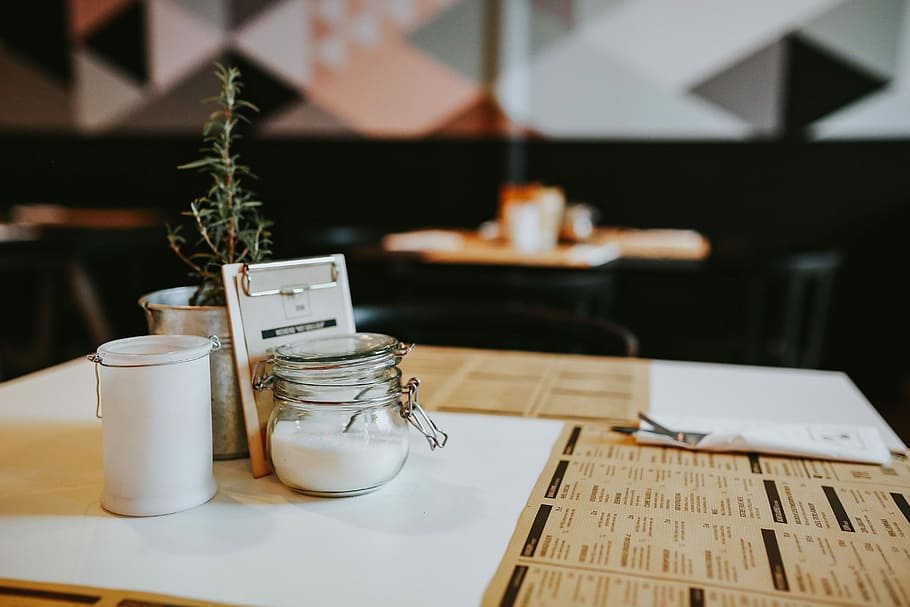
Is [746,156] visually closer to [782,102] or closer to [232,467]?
[782,102]

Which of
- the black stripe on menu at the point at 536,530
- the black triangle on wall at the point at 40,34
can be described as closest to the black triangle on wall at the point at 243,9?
the black triangle on wall at the point at 40,34

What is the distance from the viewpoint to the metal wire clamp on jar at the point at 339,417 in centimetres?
76

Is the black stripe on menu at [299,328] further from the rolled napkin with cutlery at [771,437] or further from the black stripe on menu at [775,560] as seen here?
the black stripe on menu at [775,560]

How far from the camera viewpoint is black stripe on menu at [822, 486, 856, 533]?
2.41ft

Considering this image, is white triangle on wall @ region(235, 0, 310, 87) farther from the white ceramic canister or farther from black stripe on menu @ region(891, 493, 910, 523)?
black stripe on menu @ region(891, 493, 910, 523)

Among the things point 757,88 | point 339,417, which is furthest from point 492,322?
point 757,88

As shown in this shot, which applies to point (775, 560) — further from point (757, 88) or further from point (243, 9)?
point (243, 9)

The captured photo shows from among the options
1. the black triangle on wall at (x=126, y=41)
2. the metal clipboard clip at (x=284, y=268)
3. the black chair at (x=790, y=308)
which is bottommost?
the black chair at (x=790, y=308)

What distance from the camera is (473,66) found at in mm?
4652

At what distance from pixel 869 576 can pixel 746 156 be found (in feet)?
13.0

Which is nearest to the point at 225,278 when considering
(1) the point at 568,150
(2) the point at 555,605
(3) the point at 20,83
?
(2) the point at 555,605

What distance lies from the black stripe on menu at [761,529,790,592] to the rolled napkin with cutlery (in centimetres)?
22

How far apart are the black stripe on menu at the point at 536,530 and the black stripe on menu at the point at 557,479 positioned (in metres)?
0.03

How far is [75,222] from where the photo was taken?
15.7ft
